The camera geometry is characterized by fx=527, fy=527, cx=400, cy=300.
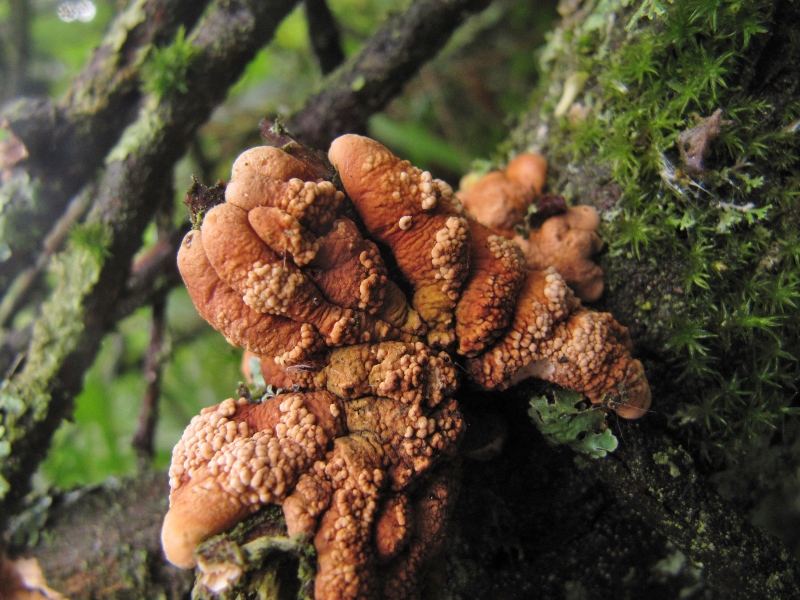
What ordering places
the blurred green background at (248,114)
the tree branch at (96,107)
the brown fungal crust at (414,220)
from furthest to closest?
the blurred green background at (248,114), the tree branch at (96,107), the brown fungal crust at (414,220)

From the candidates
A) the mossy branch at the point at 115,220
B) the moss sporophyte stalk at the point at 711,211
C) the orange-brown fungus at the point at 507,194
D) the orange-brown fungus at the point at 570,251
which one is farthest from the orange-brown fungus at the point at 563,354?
the mossy branch at the point at 115,220

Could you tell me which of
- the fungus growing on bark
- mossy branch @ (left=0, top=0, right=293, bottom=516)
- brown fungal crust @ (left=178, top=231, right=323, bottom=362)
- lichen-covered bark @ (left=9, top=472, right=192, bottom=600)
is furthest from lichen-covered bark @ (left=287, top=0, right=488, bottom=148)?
lichen-covered bark @ (left=9, top=472, right=192, bottom=600)

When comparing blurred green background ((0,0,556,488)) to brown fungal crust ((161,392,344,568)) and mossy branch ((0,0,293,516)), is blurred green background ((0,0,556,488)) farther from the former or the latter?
brown fungal crust ((161,392,344,568))

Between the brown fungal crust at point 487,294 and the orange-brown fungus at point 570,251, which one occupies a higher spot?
the brown fungal crust at point 487,294

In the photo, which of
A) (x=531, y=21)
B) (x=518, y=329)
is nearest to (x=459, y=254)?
(x=518, y=329)

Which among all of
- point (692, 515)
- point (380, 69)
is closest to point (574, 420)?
point (692, 515)

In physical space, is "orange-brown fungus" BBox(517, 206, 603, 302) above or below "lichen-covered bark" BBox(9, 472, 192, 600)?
above

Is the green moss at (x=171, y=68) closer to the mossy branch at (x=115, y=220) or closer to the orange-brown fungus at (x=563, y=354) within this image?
the mossy branch at (x=115, y=220)
